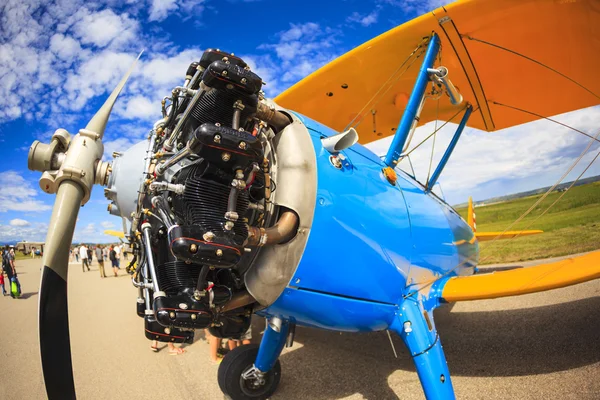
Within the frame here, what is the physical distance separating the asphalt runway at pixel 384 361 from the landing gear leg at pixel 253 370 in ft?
0.88

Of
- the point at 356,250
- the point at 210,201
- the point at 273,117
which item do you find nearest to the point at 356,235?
the point at 356,250

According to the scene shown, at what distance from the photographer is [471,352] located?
4.64m

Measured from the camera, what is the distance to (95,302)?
1096 centimetres

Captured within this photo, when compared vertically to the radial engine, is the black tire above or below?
below

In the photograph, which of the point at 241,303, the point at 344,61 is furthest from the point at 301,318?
the point at 344,61

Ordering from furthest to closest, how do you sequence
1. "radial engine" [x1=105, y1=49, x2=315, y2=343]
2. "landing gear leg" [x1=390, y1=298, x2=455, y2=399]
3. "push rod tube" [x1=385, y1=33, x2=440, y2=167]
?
"push rod tube" [x1=385, y1=33, x2=440, y2=167]
"landing gear leg" [x1=390, y1=298, x2=455, y2=399]
"radial engine" [x1=105, y1=49, x2=315, y2=343]

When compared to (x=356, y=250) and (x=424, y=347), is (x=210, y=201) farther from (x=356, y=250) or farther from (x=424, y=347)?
(x=424, y=347)

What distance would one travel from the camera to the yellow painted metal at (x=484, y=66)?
131 inches

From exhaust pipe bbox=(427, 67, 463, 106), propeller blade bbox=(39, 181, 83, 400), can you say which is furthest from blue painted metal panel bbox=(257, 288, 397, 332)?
exhaust pipe bbox=(427, 67, 463, 106)

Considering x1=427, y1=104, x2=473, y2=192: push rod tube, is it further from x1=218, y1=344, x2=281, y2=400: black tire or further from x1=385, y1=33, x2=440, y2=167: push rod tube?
x1=218, y1=344, x2=281, y2=400: black tire

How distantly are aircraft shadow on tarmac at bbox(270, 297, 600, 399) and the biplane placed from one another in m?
0.97

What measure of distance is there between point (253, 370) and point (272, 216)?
2.28m

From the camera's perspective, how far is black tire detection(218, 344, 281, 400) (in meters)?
3.66

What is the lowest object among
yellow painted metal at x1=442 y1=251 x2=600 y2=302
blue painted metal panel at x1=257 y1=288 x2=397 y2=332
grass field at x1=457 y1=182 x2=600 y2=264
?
grass field at x1=457 y1=182 x2=600 y2=264
